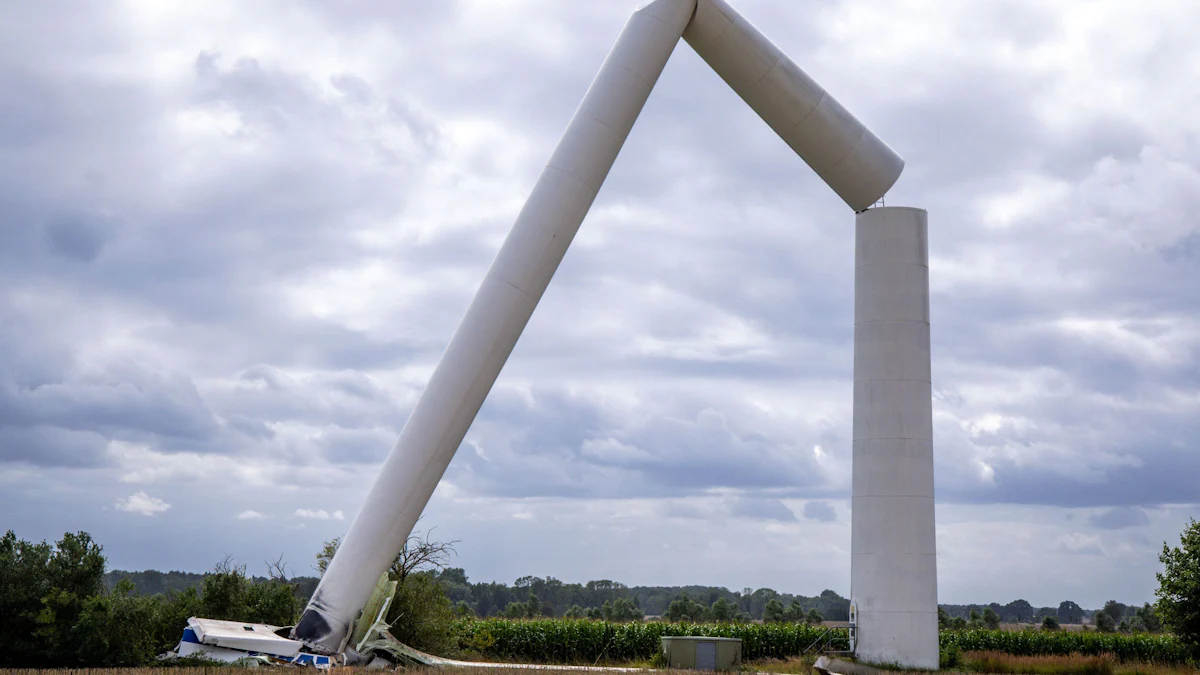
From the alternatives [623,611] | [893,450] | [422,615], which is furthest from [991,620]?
[422,615]

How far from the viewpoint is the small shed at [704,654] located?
85.8 feet

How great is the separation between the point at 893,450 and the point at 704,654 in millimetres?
7371

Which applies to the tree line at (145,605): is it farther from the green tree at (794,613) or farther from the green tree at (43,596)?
the green tree at (794,613)

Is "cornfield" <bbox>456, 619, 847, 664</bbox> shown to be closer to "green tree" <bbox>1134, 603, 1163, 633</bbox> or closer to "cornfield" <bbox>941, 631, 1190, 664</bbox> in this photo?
"cornfield" <bbox>941, 631, 1190, 664</bbox>

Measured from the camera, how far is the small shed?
26.2 m

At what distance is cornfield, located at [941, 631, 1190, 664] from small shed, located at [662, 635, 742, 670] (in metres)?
18.4

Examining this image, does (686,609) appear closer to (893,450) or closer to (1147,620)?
(1147,620)

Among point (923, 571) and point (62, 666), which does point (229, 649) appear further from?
point (923, 571)

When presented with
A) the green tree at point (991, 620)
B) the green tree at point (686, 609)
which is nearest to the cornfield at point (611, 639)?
the green tree at point (991, 620)

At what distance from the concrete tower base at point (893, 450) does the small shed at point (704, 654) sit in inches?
142

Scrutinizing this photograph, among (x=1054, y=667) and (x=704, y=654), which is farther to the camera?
(x=1054, y=667)

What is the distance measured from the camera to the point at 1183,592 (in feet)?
102

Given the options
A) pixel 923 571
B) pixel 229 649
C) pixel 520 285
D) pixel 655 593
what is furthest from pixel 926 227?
pixel 655 593

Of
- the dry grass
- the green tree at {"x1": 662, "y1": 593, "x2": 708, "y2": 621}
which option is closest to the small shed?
the dry grass
